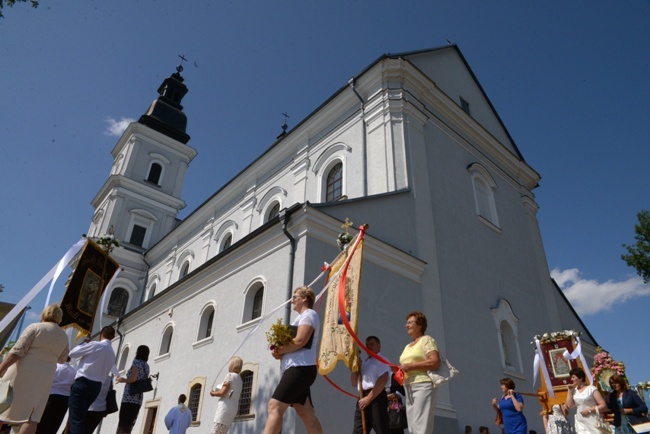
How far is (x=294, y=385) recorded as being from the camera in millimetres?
4078

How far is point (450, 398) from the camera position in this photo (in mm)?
10664

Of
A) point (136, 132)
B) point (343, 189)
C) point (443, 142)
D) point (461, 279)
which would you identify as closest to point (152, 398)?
point (343, 189)

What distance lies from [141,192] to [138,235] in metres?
2.79

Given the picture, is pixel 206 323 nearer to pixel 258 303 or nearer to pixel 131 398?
pixel 258 303

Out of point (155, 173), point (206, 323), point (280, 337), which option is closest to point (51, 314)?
point (280, 337)

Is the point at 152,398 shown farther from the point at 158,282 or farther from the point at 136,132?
the point at 136,132

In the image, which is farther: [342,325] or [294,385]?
[342,325]

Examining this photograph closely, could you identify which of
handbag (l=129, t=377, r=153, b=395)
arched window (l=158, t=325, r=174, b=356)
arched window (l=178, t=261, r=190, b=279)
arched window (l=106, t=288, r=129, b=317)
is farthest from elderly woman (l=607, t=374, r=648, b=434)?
arched window (l=106, t=288, r=129, b=317)

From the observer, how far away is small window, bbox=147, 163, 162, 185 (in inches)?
1194

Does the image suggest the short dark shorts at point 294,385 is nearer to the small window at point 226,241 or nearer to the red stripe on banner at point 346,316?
the red stripe on banner at point 346,316

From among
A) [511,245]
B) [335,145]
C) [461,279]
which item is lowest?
[461,279]

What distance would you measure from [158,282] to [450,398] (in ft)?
60.9

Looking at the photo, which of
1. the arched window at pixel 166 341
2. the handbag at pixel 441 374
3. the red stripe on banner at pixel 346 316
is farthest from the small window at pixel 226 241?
the handbag at pixel 441 374

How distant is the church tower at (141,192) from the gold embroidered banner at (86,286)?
17788 mm
